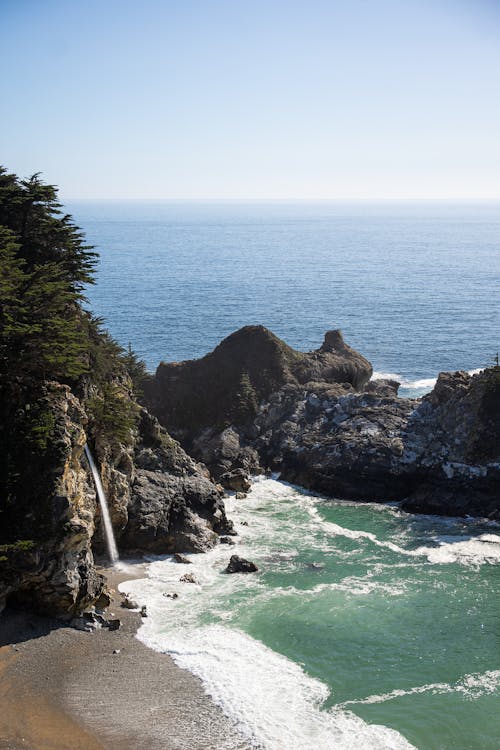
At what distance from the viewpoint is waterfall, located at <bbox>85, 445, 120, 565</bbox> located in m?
42.5

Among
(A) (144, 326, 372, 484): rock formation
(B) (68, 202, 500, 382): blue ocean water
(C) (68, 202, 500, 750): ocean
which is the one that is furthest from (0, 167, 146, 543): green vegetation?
(B) (68, 202, 500, 382): blue ocean water

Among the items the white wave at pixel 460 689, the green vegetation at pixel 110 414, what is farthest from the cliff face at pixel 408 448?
the white wave at pixel 460 689

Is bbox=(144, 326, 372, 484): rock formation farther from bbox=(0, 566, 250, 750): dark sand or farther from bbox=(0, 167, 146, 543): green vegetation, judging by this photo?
bbox=(0, 566, 250, 750): dark sand

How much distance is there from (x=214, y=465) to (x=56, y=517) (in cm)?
2735

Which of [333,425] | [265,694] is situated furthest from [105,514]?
[333,425]

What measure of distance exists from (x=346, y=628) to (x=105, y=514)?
50.4 ft

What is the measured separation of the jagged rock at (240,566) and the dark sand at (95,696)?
914 cm

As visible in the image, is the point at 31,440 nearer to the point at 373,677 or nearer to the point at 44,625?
the point at 44,625

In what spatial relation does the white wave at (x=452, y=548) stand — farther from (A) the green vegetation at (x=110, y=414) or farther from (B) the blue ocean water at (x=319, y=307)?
(B) the blue ocean water at (x=319, y=307)

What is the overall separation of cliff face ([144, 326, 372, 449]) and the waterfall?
21736mm

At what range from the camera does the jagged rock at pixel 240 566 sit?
4338 centimetres

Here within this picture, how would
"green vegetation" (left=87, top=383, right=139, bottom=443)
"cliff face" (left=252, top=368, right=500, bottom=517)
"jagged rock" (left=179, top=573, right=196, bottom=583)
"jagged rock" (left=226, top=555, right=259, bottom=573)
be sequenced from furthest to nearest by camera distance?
"cliff face" (left=252, top=368, right=500, bottom=517), "jagged rock" (left=226, top=555, right=259, bottom=573), "green vegetation" (left=87, top=383, right=139, bottom=443), "jagged rock" (left=179, top=573, right=196, bottom=583)

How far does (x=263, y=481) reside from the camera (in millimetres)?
60250

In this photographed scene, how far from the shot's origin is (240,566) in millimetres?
43406
